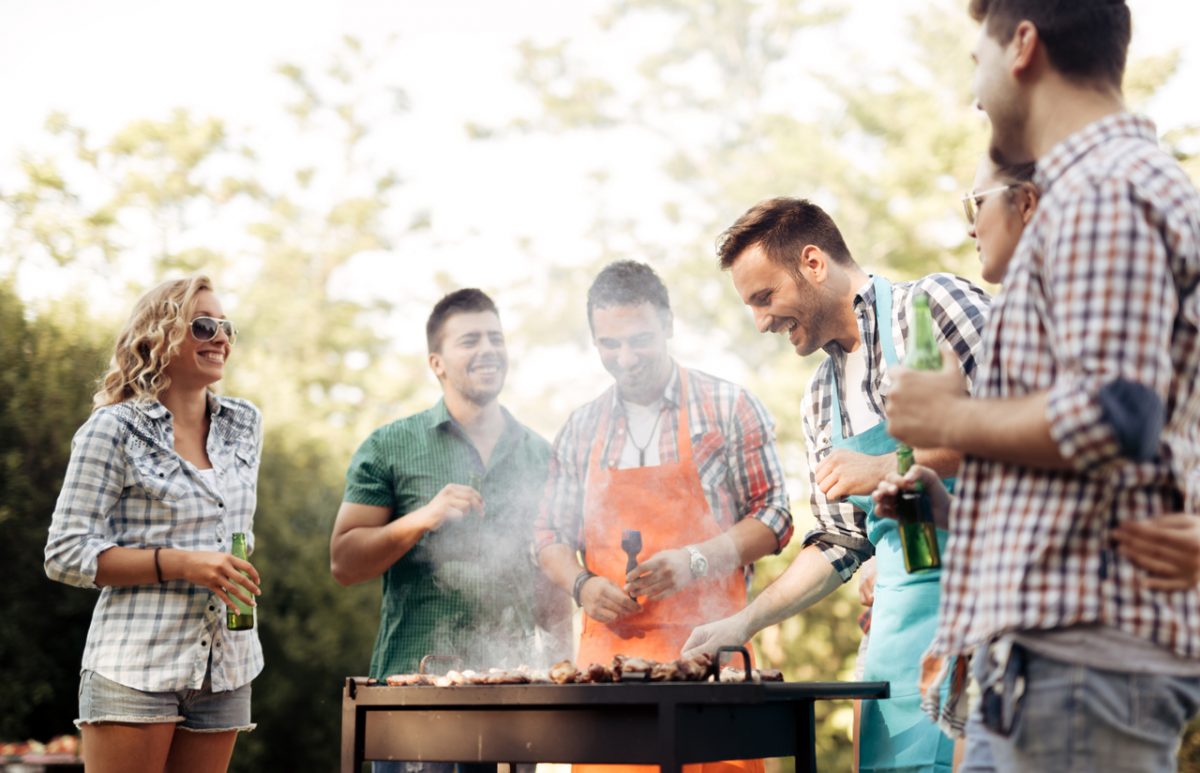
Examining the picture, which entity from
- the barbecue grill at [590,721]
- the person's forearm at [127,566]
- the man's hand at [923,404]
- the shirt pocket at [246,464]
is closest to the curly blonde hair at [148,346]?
the shirt pocket at [246,464]

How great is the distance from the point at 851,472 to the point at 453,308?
88.7 inches

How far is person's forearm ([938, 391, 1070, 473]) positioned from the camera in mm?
1741

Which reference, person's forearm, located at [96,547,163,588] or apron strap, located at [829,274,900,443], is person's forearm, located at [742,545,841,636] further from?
person's forearm, located at [96,547,163,588]

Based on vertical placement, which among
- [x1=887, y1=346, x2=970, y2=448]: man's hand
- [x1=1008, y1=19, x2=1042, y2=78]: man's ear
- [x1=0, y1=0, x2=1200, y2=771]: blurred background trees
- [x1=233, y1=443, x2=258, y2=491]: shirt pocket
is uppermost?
[x1=0, y1=0, x2=1200, y2=771]: blurred background trees

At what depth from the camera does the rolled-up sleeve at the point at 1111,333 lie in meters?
1.67

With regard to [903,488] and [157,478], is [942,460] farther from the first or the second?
[157,478]

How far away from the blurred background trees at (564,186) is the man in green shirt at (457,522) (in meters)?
4.59

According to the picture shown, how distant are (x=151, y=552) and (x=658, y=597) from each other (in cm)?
163

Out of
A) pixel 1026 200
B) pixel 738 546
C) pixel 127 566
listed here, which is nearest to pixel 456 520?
pixel 738 546

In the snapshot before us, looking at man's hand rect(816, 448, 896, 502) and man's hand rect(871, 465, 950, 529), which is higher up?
man's hand rect(816, 448, 896, 502)

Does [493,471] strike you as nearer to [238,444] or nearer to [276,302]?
[238,444]

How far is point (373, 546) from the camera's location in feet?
14.6

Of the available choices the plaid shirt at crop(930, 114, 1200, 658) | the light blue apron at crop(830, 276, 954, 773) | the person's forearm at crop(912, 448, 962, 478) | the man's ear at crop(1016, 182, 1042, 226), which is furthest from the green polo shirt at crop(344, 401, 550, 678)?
the plaid shirt at crop(930, 114, 1200, 658)

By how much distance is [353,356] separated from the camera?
57.2 feet
